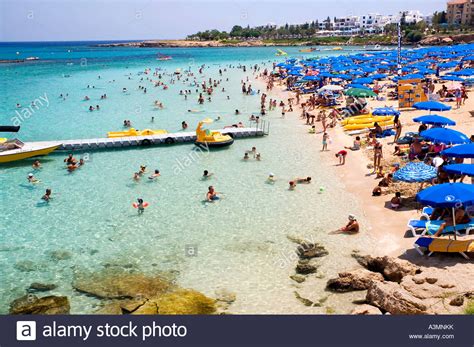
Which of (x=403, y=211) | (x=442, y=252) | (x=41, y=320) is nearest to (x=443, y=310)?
(x=442, y=252)

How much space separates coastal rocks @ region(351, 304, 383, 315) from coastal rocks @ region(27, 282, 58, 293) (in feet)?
24.7

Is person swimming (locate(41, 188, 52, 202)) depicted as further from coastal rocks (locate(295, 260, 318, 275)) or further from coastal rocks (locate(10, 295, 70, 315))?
coastal rocks (locate(295, 260, 318, 275))

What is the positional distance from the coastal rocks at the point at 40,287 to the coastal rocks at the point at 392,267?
327 inches

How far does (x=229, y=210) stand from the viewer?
15.2 m

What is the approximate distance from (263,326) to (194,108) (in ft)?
104

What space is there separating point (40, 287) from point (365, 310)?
8049 millimetres

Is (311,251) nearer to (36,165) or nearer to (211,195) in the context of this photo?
(211,195)

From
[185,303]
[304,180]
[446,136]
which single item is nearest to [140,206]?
[185,303]

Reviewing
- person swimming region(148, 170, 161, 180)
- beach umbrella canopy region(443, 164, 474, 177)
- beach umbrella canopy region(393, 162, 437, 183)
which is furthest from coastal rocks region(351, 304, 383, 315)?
person swimming region(148, 170, 161, 180)

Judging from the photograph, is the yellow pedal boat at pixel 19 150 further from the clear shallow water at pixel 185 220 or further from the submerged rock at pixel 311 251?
the submerged rock at pixel 311 251

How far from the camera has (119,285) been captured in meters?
10.9

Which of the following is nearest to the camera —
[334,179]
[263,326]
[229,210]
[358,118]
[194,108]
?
[263,326]

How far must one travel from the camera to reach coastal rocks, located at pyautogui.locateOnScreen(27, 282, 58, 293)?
10.8 metres

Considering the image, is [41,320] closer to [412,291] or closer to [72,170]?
[412,291]
